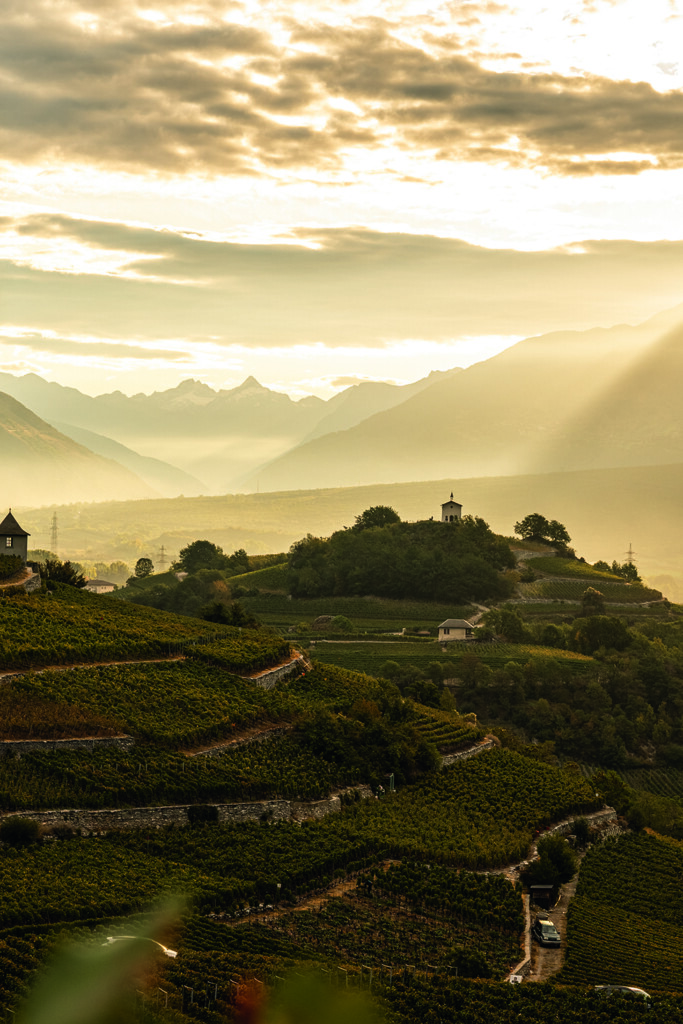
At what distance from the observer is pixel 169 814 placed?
151 ft

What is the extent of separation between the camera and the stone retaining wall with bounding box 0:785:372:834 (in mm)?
42844

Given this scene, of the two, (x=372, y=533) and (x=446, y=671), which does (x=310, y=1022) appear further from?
(x=372, y=533)

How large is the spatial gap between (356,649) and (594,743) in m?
21.4

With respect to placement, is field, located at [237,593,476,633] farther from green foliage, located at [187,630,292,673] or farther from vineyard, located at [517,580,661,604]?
green foliage, located at [187,630,292,673]

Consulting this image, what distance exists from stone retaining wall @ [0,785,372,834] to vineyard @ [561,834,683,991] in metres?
11.0

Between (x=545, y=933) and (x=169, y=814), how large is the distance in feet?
46.3

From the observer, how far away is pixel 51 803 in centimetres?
4316

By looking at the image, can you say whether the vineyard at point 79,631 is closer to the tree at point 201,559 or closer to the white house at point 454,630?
the white house at point 454,630

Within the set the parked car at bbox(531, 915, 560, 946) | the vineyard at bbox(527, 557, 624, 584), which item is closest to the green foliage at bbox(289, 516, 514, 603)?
the vineyard at bbox(527, 557, 624, 584)

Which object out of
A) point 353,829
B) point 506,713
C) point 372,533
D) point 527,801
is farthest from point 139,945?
point 372,533

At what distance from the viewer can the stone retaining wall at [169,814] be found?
42844 mm

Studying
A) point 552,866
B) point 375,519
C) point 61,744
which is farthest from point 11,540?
point 375,519

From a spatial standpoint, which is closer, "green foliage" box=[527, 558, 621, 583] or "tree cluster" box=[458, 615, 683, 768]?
"tree cluster" box=[458, 615, 683, 768]

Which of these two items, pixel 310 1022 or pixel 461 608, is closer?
pixel 310 1022
